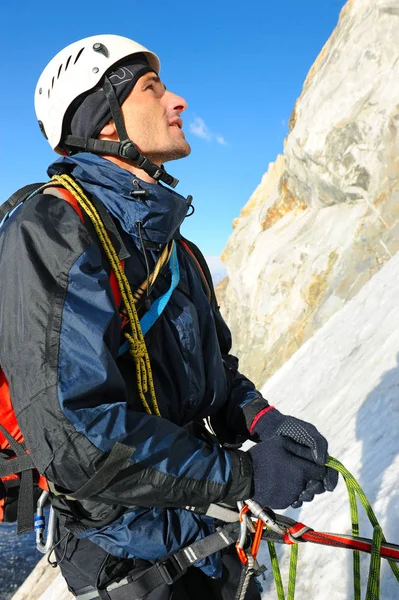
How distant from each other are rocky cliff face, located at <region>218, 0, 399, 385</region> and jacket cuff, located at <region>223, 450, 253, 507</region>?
14552 millimetres

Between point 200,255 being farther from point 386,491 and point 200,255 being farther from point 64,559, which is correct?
point 386,491

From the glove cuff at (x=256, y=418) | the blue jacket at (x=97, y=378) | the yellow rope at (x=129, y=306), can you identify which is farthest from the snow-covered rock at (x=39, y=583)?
the yellow rope at (x=129, y=306)

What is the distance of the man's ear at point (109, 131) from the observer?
8.70ft

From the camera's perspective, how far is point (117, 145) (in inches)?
100

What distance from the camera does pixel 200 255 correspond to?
306 cm

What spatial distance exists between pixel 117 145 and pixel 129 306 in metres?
1.01

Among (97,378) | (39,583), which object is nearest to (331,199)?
(39,583)

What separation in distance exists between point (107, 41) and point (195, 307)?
1.66 meters

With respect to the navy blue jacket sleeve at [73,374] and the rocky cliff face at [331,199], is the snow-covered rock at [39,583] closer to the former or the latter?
the navy blue jacket sleeve at [73,374]

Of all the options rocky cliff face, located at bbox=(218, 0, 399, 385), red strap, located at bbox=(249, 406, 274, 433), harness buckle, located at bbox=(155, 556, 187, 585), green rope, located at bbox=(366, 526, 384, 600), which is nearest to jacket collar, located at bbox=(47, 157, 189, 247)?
red strap, located at bbox=(249, 406, 274, 433)

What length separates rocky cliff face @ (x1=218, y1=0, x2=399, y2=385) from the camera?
16.8 m

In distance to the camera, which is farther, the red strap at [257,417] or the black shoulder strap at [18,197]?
the red strap at [257,417]

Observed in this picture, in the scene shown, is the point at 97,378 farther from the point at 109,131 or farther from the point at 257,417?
the point at 109,131

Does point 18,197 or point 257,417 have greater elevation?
point 18,197
